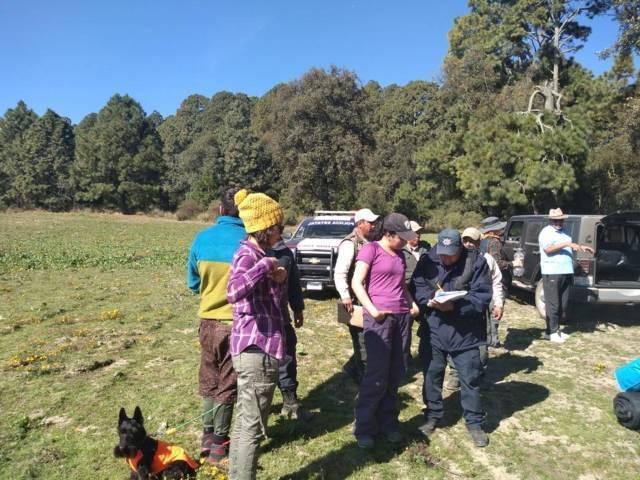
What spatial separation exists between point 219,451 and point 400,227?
2.35 meters

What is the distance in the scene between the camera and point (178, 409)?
4887 mm

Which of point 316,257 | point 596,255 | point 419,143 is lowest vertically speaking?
point 316,257

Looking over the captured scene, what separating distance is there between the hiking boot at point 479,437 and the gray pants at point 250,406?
2213 millimetres

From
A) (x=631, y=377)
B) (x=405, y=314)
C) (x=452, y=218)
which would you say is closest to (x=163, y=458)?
(x=405, y=314)

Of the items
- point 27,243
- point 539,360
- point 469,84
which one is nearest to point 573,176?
point 469,84

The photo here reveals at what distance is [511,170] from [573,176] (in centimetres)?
296

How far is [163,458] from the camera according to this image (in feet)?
11.1

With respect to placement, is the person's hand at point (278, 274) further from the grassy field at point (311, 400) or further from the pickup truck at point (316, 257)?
the pickup truck at point (316, 257)

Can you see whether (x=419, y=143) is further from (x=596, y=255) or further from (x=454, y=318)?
(x=454, y=318)

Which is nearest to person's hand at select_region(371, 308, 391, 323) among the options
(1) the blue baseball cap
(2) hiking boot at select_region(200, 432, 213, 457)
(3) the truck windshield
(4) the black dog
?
(1) the blue baseball cap

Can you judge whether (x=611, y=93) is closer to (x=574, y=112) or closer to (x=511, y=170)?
(x=574, y=112)

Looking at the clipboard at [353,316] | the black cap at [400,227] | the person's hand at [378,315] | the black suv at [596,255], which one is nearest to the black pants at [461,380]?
the clipboard at [353,316]

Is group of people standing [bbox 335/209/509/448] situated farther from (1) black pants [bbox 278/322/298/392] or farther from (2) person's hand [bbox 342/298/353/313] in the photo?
(1) black pants [bbox 278/322/298/392]

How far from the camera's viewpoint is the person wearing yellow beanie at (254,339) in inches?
117
